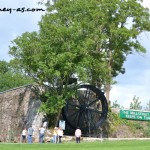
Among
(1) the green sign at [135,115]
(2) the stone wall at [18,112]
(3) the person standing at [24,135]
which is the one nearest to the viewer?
(3) the person standing at [24,135]

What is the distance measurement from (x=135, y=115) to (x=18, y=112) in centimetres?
1171

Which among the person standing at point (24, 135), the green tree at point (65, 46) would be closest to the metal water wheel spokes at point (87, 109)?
the green tree at point (65, 46)

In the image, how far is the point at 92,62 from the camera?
45625 mm

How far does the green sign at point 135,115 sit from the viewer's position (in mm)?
51000

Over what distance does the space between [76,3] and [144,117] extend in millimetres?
13564

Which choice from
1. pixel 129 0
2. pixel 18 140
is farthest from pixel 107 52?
pixel 18 140

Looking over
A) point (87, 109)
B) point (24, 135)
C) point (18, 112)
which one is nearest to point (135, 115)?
point (87, 109)

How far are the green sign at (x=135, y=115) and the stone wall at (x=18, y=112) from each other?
31.0 ft

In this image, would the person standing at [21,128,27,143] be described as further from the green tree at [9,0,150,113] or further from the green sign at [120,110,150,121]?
the green sign at [120,110,150,121]

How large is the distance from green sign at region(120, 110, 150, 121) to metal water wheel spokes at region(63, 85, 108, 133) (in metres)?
3.01

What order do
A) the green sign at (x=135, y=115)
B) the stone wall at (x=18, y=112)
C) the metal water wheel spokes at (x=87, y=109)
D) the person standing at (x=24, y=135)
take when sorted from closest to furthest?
the person standing at (x=24, y=135) < the stone wall at (x=18, y=112) < the metal water wheel spokes at (x=87, y=109) < the green sign at (x=135, y=115)

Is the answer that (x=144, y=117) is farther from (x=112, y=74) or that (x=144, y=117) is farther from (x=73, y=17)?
(x=73, y=17)

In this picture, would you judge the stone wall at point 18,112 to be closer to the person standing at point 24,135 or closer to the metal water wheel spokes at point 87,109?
the person standing at point 24,135

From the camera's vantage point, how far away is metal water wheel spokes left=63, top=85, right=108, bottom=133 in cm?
4750
